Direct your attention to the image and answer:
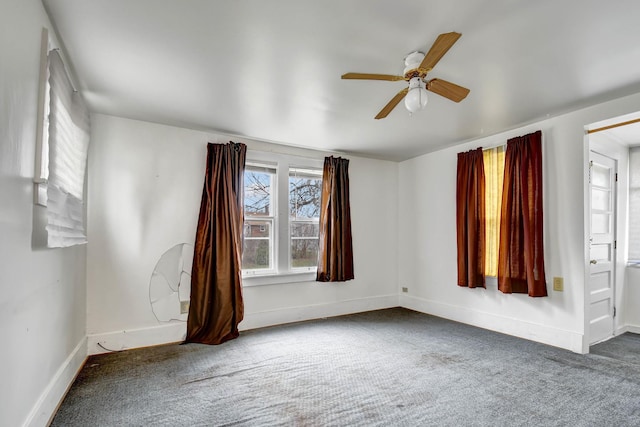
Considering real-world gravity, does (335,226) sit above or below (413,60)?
below

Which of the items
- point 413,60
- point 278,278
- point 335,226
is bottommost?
point 278,278

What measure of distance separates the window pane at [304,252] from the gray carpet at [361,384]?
1.06m

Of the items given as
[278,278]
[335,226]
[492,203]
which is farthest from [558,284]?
[278,278]

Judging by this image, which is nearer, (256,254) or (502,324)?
(502,324)

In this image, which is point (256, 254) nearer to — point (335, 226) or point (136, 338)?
point (335, 226)

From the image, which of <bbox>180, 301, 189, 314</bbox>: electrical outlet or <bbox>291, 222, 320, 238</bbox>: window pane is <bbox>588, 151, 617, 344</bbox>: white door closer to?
<bbox>291, 222, 320, 238</bbox>: window pane

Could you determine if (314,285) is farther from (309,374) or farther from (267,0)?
(267,0)

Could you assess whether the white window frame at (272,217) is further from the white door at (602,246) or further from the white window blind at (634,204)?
the white window blind at (634,204)

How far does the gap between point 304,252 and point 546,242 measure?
2740mm

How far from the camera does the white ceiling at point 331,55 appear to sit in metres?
1.74

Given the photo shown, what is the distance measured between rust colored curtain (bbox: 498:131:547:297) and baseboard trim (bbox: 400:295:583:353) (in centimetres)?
38

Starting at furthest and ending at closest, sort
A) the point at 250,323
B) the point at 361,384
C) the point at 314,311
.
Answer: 1. the point at 314,311
2. the point at 250,323
3. the point at 361,384

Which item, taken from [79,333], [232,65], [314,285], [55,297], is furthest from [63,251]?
[314,285]

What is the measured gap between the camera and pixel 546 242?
3311mm
